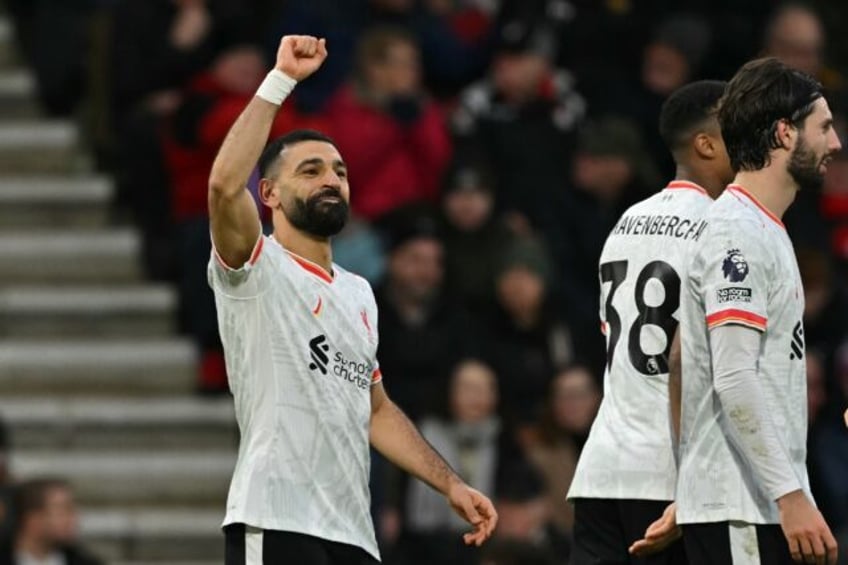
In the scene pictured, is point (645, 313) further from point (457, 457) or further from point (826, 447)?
point (826, 447)

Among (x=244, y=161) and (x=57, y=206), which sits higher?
(x=57, y=206)

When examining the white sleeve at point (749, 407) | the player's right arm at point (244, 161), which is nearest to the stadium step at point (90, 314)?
the player's right arm at point (244, 161)

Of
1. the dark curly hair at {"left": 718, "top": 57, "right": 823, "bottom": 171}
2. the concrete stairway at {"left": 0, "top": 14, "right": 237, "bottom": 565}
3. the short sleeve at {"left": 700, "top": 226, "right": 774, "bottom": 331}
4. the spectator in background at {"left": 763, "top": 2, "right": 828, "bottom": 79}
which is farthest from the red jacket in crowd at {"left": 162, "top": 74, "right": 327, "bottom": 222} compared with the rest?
the short sleeve at {"left": 700, "top": 226, "right": 774, "bottom": 331}

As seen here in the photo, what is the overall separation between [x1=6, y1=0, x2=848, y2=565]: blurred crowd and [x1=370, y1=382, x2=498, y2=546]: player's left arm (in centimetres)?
279

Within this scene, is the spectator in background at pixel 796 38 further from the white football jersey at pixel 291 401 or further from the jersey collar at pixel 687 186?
the white football jersey at pixel 291 401

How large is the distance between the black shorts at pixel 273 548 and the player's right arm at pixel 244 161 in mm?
857

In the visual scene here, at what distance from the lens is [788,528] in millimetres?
6762

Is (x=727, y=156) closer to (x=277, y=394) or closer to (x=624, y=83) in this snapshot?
(x=277, y=394)

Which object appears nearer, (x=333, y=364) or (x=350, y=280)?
(x=333, y=364)

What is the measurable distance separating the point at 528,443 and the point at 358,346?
4.45 m

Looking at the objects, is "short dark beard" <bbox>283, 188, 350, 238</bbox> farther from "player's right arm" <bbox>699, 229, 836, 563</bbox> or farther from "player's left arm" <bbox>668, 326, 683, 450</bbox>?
"player's right arm" <bbox>699, 229, 836, 563</bbox>

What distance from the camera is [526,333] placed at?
12906 millimetres

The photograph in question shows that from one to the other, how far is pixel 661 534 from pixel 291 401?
127 cm

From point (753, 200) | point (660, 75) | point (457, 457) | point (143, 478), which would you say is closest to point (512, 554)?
point (457, 457)
